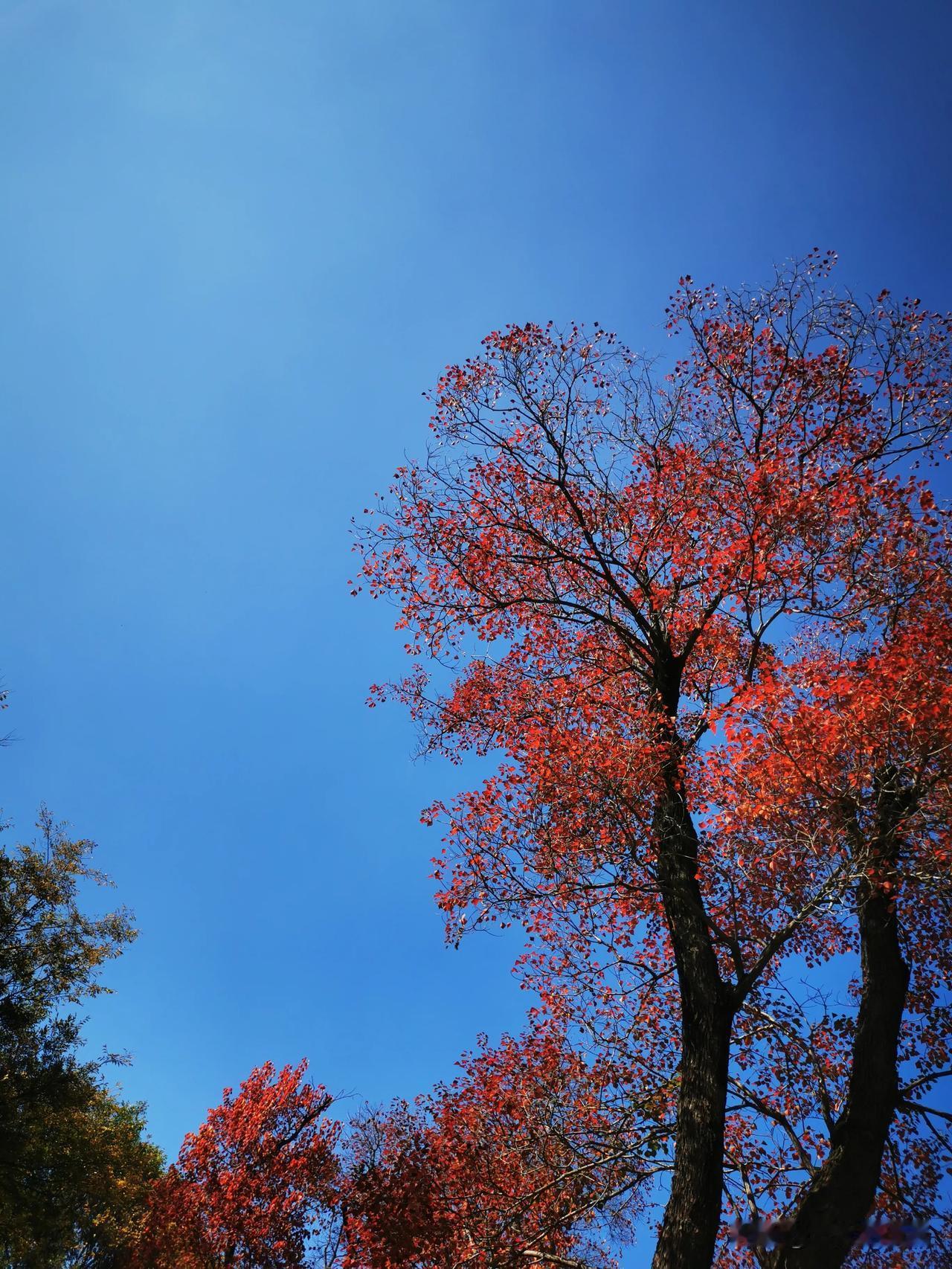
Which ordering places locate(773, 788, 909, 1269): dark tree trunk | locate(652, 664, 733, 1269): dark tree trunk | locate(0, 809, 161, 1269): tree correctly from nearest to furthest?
locate(773, 788, 909, 1269): dark tree trunk
locate(652, 664, 733, 1269): dark tree trunk
locate(0, 809, 161, 1269): tree

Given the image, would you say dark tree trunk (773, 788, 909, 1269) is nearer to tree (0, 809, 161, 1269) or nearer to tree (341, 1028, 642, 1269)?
tree (341, 1028, 642, 1269)

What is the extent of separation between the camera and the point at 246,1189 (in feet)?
55.1

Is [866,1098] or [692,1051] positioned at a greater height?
[866,1098]

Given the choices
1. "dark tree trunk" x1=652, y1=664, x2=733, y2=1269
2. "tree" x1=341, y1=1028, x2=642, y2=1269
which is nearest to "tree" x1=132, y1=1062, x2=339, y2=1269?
"tree" x1=341, y1=1028, x2=642, y2=1269

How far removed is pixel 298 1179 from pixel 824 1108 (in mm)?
14417

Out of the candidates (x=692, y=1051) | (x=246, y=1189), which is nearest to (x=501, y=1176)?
(x=692, y=1051)

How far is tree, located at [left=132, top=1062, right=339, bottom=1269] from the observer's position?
629 inches

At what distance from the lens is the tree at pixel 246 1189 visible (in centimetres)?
1597

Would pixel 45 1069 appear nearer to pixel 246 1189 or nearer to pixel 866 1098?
pixel 246 1189

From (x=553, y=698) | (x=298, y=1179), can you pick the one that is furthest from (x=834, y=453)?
(x=298, y=1179)

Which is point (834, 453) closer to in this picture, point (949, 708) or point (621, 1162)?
point (949, 708)

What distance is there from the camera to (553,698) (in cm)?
1209

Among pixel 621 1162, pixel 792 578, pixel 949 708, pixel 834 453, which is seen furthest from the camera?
pixel 834 453

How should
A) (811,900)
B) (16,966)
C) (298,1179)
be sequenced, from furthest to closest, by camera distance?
(298,1179), (16,966), (811,900)
